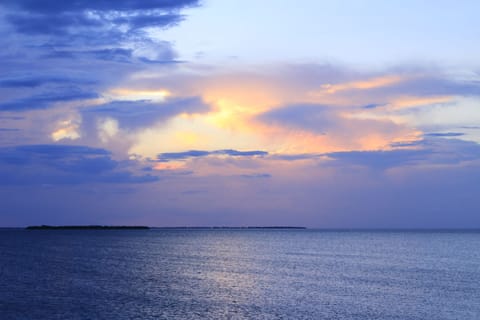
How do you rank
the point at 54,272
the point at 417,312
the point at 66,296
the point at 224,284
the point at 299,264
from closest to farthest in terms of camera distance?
the point at 417,312 → the point at 66,296 → the point at 224,284 → the point at 54,272 → the point at 299,264

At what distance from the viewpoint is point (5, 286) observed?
197 ft

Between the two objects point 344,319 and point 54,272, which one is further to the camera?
point 54,272

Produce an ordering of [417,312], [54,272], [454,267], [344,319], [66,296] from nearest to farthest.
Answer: [344,319] → [417,312] → [66,296] → [54,272] → [454,267]

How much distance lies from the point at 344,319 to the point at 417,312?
7755 millimetres

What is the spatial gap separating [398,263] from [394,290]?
37140 millimetres

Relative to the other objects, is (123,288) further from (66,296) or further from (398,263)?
(398,263)

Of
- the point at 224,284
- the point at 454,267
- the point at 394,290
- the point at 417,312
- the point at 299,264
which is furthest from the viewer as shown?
the point at 299,264

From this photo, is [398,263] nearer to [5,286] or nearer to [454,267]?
[454,267]

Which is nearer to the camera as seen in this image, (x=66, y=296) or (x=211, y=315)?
(x=211, y=315)

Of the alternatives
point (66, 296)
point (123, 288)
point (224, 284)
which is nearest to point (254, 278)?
point (224, 284)

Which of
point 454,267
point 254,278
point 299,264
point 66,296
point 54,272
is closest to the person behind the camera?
point 66,296

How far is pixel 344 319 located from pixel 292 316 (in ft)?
13.3

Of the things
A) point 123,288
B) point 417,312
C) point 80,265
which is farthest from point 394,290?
point 80,265

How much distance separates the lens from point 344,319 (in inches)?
1734
